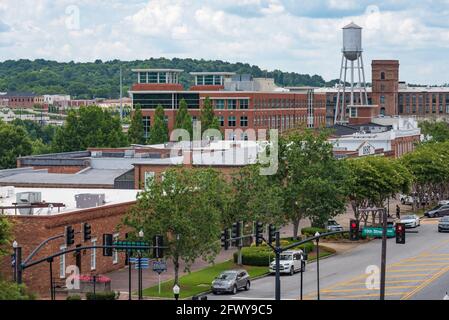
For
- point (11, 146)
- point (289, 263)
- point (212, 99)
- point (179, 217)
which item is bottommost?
point (289, 263)

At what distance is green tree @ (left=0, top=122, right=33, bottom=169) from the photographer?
5728 inches

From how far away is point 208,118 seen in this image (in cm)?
15512

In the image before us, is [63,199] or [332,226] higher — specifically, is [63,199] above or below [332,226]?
above

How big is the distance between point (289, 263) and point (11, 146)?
89243 millimetres

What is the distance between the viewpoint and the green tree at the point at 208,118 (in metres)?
153

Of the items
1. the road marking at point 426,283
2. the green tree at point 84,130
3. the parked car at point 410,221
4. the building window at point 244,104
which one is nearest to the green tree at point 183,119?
the green tree at point 84,130

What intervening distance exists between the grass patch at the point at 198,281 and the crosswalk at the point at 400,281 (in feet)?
20.2

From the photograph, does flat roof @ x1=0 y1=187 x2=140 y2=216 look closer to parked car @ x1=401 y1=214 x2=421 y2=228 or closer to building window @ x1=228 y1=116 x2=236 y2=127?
parked car @ x1=401 y1=214 x2=421 y2=228

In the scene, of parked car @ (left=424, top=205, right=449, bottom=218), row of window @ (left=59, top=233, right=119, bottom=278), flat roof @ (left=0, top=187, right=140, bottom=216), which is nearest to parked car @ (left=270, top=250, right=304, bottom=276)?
row of window @ (left=59, top=233, right=119, bottom=278)

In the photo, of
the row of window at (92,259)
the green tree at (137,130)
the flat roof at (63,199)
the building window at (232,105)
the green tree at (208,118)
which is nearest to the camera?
the row of window at (92,259)

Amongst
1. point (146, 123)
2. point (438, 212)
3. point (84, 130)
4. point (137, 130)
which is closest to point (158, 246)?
point (438, 212)

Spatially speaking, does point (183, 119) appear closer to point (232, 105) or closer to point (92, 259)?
point (232, 105)

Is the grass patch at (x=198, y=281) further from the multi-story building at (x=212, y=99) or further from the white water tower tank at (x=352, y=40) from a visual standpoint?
the white water tower tank at (x=352, y=40)
